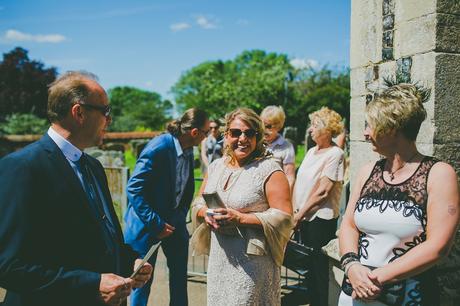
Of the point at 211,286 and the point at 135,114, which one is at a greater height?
the point at 135,114

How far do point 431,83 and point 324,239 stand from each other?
7.17 ft

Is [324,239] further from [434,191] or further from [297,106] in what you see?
[297,106]

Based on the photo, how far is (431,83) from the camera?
9.26 feet

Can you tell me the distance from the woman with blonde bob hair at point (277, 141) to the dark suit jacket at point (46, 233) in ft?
11.1

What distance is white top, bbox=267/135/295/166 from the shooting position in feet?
17.0

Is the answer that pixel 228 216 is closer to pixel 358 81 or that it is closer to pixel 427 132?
pixel 427 132

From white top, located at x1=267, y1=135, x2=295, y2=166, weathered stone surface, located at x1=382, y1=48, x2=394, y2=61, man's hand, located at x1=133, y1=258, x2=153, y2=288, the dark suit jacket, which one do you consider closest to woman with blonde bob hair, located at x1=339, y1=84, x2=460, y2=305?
weathered stone surface, located at x1=382, y1=48, x2=394, y2=61

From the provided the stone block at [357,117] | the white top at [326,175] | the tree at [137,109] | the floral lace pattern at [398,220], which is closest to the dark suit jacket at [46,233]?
the floral lace pattern at [398,220]

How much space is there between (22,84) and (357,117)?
4135 centimetres

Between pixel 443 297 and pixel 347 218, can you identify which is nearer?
pixel 347 218

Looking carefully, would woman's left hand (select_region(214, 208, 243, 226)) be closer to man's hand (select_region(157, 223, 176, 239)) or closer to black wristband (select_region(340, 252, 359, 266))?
black wristband (select_region(340, 252, 359, 266))

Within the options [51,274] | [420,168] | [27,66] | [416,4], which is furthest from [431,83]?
[27,66]

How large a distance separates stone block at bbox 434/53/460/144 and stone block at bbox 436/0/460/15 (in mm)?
294

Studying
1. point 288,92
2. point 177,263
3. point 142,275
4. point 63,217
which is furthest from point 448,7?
point 288,92
